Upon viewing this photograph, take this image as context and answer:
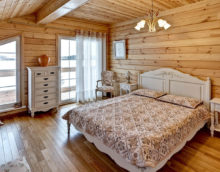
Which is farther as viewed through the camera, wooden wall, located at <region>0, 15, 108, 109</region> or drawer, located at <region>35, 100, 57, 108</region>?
drawer, located at <region>35, 100, 57, 108</region>

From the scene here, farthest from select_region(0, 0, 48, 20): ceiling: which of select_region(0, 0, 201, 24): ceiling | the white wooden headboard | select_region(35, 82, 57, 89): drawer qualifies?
the white wooden headboard

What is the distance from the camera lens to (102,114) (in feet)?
8.29

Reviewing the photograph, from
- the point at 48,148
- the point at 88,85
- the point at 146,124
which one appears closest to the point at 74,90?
the point at 88,85

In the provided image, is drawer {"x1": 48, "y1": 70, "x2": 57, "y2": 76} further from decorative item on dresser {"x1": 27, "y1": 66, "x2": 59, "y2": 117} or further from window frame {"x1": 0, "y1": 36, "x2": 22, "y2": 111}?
window frame {"x1": 0, "y1": 36, "x2": 22, "y2": 111}

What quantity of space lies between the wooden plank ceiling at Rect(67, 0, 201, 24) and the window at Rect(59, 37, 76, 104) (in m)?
0.77

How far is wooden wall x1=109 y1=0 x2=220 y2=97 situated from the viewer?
3029 mm

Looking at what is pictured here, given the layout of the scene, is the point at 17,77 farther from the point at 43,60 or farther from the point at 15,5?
the point at 15,5

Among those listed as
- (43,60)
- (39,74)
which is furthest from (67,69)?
(39,74)

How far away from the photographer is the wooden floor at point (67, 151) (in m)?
2.08

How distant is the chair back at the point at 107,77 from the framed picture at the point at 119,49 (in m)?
0.58

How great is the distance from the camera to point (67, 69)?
15.1ft

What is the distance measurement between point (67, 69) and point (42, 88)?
3.39 ft

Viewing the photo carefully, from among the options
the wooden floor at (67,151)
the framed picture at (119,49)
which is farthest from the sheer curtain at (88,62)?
the wooden floor at (67,151)

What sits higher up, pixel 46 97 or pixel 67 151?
pixel 46 97
